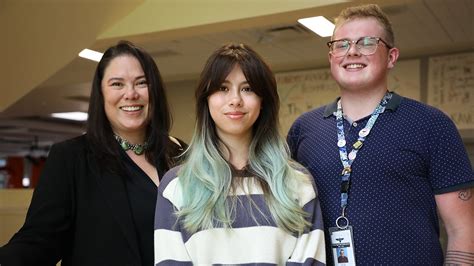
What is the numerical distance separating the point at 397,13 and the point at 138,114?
9.96 ft

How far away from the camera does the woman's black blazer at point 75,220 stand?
1.72 m

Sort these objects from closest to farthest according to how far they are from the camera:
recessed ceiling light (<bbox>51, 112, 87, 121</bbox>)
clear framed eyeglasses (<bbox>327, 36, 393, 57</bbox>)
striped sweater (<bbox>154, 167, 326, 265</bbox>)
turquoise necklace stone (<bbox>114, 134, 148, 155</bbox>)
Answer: striped sweater (<bbox>154, 167, 326, 265</bbox>), clear framed eyeglasses (<bbox>327, 36, 393, 57</bbox>), turquoise necklace stone (<bbox>114, 134, 148, 155</bbox>), recessed ceiling light (<bbox>51, 112, 87, 121</bbox>)

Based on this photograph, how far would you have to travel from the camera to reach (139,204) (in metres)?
1.82

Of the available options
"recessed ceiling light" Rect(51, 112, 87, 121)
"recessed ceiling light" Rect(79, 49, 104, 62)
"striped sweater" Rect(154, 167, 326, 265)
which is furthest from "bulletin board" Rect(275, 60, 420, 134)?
"recessed ceiling light" Rect(51, 112, 87, 121)

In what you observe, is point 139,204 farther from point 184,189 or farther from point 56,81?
point 56,81

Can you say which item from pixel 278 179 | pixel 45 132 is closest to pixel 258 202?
pixel 278 179

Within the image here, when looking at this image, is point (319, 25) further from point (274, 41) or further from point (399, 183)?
point (399, 183)

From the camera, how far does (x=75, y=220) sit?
1.78 metres

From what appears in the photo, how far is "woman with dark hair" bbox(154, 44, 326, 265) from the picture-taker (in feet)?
4.88

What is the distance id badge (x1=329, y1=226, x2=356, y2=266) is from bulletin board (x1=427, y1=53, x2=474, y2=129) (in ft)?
14.5

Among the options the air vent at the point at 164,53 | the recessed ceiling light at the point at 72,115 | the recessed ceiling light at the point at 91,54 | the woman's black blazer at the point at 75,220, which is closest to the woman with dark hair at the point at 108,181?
the woman's black blazer at the point at 75,220

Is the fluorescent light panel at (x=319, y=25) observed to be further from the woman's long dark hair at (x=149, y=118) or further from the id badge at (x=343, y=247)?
the id badge at (x=343, y=247)

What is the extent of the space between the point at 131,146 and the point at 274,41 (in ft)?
11.7

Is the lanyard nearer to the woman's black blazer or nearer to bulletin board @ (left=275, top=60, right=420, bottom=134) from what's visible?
the woman's black blazer
